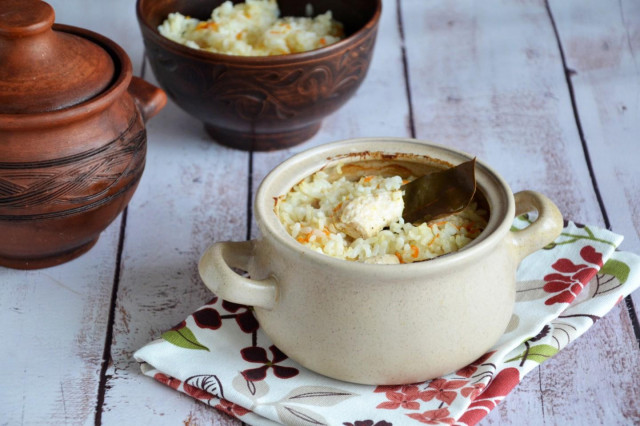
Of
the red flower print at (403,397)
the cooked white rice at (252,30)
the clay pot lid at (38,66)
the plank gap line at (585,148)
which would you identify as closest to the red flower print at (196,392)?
the red flower print at (403,397)

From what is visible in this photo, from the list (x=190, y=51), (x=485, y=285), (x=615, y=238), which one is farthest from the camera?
(x=190, y=51)

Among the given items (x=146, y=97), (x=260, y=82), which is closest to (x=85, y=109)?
(x=146, y=97)

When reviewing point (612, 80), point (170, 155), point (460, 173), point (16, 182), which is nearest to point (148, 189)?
point (170, 155)

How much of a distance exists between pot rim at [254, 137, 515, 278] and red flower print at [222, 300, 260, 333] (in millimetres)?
197

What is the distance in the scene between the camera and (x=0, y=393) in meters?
1.28

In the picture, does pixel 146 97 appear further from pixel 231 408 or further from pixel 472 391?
pixel 472 391

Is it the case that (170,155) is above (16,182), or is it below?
below

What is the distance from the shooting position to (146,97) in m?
1.54

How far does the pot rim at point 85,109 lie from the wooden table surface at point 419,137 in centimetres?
31

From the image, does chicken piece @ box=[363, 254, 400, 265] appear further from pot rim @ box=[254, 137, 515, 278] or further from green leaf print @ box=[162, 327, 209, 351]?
green leaf print @ box=[162, 327, 209, 351]

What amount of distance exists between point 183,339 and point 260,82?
577 mm

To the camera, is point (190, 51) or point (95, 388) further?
point (190, 51)

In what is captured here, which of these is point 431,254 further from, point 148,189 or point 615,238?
point 148,189

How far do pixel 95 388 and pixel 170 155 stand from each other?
2.22 feet
